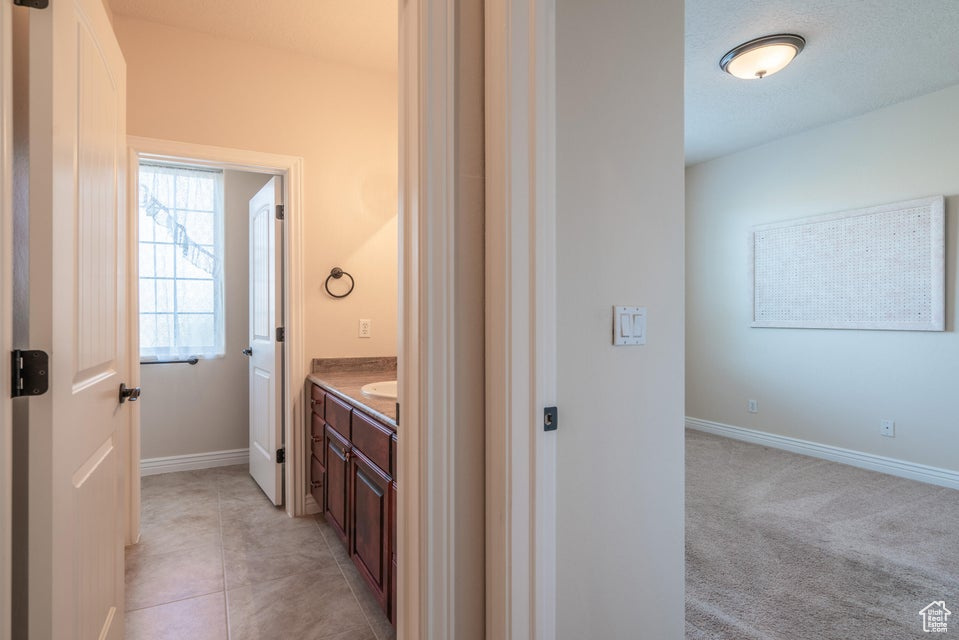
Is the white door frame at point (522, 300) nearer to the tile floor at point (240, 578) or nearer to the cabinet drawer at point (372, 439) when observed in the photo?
the cabinet drawer at point (372, 439)

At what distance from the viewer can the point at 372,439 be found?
6.21 ft

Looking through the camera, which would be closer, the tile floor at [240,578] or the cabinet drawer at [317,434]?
the tile floor at [240,578]

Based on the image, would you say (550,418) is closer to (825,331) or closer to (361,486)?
(361,486)

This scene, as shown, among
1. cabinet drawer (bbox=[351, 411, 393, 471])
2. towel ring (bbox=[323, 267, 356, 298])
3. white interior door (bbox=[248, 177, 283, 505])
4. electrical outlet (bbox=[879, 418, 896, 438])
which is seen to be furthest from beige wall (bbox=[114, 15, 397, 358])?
electrical outlet (bbox=[879, 418, 896, 438])

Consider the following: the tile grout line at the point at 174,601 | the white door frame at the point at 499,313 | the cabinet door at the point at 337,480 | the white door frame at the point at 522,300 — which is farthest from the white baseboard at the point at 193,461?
the white door frame at the point at 522,300

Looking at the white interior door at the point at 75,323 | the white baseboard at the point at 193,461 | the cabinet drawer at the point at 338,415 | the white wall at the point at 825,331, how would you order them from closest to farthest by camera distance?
the white interior door at the point at 75,323, the cabinet drawer at the point at 338,415, the white wall at the point at 825,331, the white baseboard at the point at 193,461

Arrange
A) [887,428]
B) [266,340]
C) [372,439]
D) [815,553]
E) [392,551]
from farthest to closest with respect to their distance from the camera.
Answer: [887,428], [266,340], [815,553], [372,439], [392,551]

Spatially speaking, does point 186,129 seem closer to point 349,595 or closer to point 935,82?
point 349,595

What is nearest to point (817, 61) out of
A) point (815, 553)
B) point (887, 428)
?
point (887, 428)

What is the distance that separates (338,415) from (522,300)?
1.52 m

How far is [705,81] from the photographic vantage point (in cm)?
334

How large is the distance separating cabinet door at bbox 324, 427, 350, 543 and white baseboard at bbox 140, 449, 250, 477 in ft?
5.37

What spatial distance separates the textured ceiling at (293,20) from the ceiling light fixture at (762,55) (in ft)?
6.28

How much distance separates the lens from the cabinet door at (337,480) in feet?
7.38
